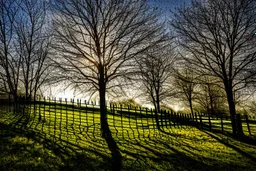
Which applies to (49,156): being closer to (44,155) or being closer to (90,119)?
(44,155)

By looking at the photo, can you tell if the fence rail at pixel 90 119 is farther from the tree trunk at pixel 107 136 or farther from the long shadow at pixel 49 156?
the long shadow at pixel 49 156

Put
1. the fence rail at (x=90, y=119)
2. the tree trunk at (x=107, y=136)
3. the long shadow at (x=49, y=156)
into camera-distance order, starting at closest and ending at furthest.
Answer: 1. the long shadow at (x=49, y=156)
2. the tree trunk at (x=107, y=136)
3. the fence rail at (x=90, y=119)

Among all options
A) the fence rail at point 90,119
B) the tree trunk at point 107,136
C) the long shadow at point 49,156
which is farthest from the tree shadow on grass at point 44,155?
the fence rail at point 90,119

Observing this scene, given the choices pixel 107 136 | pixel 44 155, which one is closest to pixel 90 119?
pixel 107 136

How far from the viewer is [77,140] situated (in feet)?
20.4

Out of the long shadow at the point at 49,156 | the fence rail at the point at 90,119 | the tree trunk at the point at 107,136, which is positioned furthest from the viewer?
the fence rail at the point at 90,119

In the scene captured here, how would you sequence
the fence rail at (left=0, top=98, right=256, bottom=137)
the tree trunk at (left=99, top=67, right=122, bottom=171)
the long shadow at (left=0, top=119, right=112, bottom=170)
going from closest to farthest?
1. the long shadow at (left=0, top=119, right=112, bottom=170)
2. the tree trunk at (left=99, top=67, right=122, bottom=171)
3. the fence rail at (left=0, top=98, right=256, bottom=137)

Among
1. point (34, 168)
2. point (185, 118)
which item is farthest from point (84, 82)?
point (185, 118)

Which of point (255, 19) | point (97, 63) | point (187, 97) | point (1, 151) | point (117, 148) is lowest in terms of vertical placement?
point (117, 148)

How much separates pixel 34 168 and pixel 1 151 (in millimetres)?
1387

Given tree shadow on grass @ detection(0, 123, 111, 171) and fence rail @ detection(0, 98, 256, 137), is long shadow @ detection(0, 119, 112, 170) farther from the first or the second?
fence rail @ detection(0, 98, 256, 137)

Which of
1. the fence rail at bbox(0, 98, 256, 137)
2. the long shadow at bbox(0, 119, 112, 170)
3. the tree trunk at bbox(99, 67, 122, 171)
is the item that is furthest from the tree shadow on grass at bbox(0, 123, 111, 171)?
the fence rail at bbox(0, 98, 256, 137)

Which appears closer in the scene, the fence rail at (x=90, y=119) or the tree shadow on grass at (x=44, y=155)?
the tree shadow on grass at (x=44, y=155)

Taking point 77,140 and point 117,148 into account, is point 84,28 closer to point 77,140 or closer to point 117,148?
point 77,140
